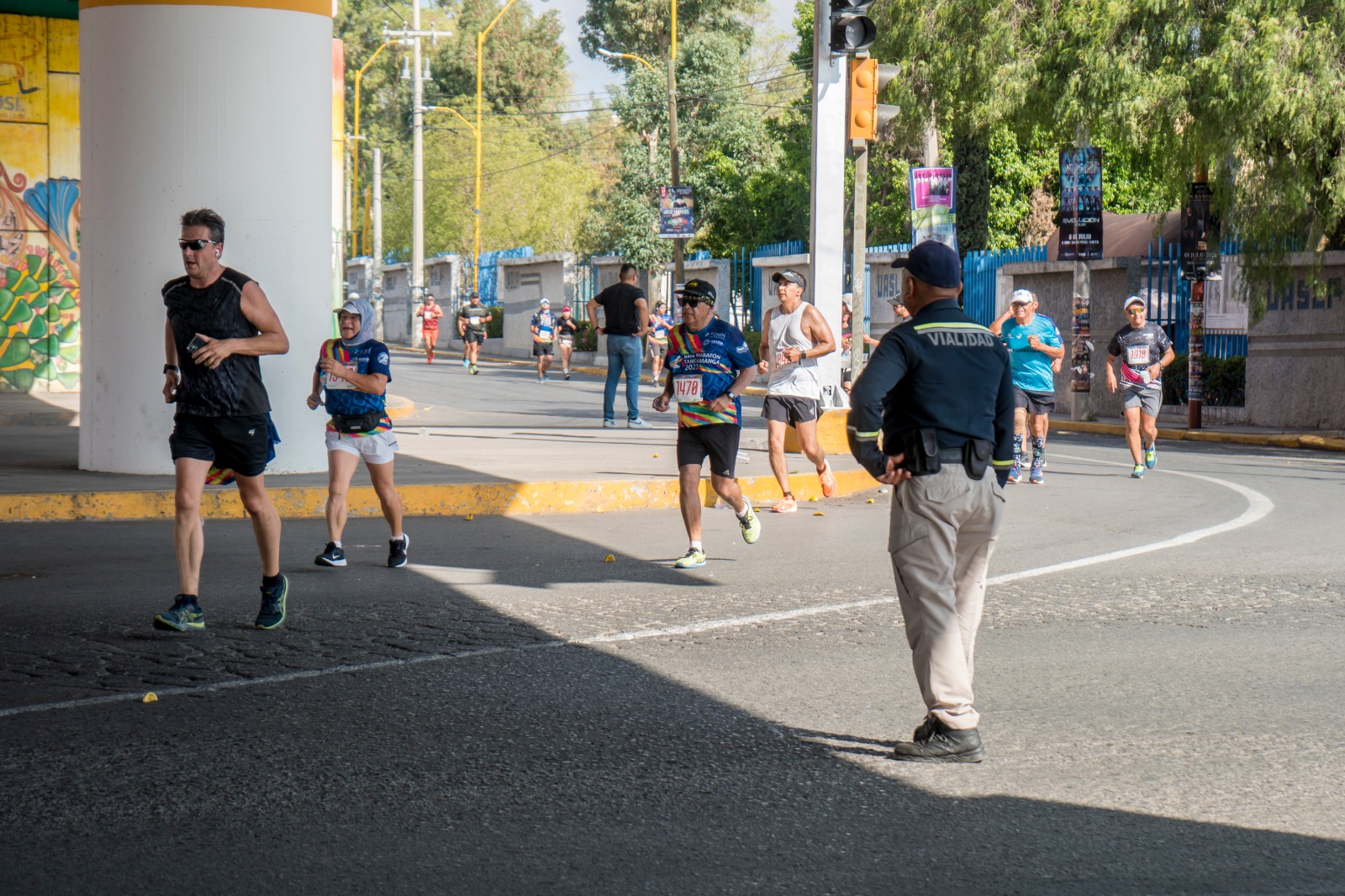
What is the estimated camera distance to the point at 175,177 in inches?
491

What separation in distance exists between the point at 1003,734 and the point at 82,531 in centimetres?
733

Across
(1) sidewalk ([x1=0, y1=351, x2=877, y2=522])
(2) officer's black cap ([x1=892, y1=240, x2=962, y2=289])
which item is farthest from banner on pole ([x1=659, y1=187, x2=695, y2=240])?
(2) officer's black cap ([x1=892, y1=240, x2=962, y2=289])

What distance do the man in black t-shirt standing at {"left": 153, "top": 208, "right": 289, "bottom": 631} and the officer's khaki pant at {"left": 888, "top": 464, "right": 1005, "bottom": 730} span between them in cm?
331

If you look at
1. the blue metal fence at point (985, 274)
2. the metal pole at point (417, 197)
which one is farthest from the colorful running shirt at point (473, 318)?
the blue metal fence at point (985, 274)

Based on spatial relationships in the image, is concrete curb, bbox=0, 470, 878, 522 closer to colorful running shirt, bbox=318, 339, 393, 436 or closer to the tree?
colorful running shirt, bbox=318, 339, 393, 436

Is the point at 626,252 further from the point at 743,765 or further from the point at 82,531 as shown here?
the point at 743,765

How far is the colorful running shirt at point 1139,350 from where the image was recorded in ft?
52.3

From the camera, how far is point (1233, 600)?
8.50 metres

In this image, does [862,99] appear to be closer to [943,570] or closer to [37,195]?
[943,570]

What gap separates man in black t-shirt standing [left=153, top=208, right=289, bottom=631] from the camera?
7.30m

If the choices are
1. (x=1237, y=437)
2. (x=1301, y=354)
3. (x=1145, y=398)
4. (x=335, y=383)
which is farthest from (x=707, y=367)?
(x=1301, y=354)

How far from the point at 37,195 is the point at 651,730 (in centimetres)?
1757

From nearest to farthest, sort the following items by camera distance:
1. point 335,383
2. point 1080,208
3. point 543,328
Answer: point 335,383, point 1080,208, point 543,328

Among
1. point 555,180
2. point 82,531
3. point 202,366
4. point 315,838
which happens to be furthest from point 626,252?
point 315,838
